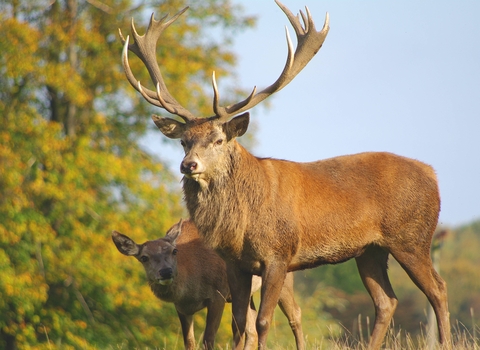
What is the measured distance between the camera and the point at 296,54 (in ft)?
25.8

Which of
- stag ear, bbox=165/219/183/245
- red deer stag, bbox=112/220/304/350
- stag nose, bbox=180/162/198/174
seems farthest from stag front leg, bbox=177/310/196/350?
stag nose, bbox=180/162/198/174

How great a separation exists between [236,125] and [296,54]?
1.07m

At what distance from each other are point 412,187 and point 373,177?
1.26ft

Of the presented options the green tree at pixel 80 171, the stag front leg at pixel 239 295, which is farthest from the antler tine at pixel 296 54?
the green tree at pixel 80 171

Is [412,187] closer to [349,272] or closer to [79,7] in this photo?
[79,7]

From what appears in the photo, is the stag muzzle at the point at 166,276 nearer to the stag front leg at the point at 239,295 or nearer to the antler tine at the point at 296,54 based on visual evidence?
the stag front leg at the point at 239,295

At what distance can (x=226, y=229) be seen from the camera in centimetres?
716

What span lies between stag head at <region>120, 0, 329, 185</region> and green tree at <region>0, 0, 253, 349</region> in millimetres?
10342

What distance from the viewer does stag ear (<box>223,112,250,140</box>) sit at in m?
7.27

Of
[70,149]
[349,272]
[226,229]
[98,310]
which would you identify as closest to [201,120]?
[226,229]

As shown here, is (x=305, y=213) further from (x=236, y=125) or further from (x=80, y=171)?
(x=80, y=171)

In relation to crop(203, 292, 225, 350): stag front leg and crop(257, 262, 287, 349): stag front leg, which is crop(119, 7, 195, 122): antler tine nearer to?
crop(257, 262, 287, 349): stag front leg

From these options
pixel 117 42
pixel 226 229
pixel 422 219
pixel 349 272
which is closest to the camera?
pixel 226 229

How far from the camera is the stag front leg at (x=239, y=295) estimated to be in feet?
24.3
